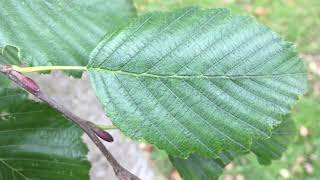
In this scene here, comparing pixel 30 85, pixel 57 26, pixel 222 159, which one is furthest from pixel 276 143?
pixel 30 85

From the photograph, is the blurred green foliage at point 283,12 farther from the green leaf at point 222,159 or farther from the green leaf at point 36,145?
the green leaf at point 36,145

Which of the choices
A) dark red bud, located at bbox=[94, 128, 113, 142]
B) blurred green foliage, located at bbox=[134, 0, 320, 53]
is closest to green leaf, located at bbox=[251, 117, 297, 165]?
dark red bud, located at bbox=[94, 128, 113, 142]

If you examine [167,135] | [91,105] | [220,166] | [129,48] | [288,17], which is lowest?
[288,17]

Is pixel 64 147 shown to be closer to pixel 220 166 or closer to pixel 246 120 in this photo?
pixel 220 166

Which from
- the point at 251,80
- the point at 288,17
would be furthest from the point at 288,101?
the point at 288,17

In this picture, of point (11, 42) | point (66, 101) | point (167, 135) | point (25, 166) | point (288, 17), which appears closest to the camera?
point (167, 135)

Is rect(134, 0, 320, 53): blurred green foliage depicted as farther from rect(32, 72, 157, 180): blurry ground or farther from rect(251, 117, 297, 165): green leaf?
rect(251, 117, 297, 165): green leaf

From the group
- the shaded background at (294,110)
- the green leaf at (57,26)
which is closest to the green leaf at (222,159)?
the green leaf at (57,26)
